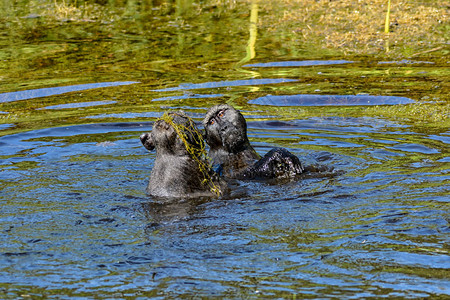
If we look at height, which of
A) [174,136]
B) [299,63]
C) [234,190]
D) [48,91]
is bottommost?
[234,190]

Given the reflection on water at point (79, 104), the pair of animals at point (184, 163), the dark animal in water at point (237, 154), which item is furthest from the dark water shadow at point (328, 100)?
the pair of animals at point (184, 163)

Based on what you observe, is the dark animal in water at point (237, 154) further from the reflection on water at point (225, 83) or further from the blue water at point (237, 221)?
the reflection on water at point (225, 83)

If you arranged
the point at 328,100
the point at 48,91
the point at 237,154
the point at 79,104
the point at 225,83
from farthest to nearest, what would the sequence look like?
the point at 225,83 < the point at 48,91 < the point at 79,104 < the point at 328,100 < the point at 237,154

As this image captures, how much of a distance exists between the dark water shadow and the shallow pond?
0.03m

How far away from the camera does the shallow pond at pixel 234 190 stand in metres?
5.04

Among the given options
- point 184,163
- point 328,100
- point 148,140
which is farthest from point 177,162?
point 328,100

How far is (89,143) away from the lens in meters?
9.60

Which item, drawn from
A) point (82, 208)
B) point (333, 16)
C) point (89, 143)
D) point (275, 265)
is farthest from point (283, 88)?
point (275, 265)

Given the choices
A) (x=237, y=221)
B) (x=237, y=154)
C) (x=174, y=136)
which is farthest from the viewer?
(x=237, y=154)

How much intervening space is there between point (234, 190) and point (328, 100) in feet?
13.8

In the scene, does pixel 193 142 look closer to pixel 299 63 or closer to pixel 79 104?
pixel 79 104

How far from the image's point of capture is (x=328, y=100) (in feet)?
36.8

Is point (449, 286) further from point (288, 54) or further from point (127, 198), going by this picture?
point (288, 54)

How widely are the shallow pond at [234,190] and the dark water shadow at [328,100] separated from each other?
0.03 m
